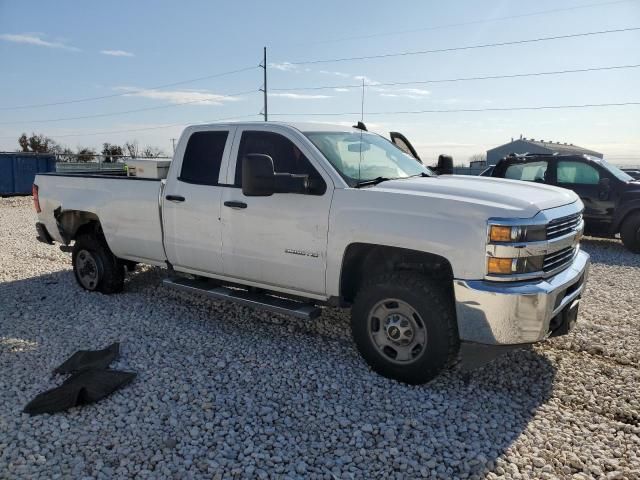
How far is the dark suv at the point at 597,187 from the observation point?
9.52 metres

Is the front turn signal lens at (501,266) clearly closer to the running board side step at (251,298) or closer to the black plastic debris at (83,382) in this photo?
the running board side step at (251,298)

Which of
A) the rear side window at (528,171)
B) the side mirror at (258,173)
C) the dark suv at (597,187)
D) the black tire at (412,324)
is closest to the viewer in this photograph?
the black tire at (412,324)

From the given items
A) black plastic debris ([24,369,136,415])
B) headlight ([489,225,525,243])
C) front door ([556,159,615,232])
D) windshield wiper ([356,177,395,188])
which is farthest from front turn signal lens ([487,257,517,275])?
front door ([556,159,615,232])

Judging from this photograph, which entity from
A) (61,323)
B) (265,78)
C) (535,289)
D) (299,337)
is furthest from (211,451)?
(265,78)

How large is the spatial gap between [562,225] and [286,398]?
2488mm

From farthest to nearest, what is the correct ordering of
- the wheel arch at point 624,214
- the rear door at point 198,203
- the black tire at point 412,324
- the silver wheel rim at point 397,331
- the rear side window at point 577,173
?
the rear side window at point 577,173 < the wheel arch at point 624,214 < the rear door at point 198,203 < the silver wheel rim at point 397,331 < the black tire at point 412,324

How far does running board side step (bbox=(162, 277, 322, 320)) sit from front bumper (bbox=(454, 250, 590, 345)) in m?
1.32

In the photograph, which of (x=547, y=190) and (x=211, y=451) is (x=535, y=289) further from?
(x=211, y=451)

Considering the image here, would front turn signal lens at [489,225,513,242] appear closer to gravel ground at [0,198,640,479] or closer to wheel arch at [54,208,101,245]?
gravel ground at [0,198,640,479]

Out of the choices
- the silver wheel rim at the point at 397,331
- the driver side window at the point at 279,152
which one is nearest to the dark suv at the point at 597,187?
the driver side window at the point at 279,152

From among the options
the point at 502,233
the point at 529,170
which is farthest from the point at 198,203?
the point at 529,170

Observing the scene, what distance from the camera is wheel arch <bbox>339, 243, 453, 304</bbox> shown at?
3803mm

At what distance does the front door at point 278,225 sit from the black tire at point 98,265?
2150 mm

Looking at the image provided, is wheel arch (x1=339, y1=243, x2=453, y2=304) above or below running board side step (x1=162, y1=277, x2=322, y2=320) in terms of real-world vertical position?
above
